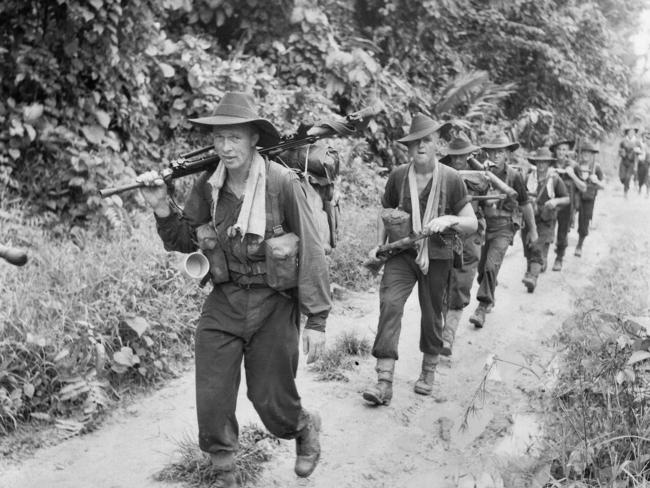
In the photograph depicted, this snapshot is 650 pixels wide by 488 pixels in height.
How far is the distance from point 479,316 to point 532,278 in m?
2.20

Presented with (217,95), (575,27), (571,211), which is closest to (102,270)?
(217,95)

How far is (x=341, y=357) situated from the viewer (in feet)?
19.7

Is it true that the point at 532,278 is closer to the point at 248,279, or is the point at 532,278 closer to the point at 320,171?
the point at 320,171

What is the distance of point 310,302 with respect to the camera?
11.9 feet

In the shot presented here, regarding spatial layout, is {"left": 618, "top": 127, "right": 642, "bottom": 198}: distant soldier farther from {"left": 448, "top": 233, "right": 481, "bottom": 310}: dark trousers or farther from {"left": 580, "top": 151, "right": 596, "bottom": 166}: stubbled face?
{"left": 448, "top": 233, "right": 481, "bottom": 310}: dark trousers

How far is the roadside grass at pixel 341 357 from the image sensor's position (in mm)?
5676

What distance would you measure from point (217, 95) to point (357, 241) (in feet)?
10.1

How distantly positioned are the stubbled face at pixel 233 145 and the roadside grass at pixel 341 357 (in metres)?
2.53

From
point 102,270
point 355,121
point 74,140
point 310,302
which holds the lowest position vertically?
point 102,270

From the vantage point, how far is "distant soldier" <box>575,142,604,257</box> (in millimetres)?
11227

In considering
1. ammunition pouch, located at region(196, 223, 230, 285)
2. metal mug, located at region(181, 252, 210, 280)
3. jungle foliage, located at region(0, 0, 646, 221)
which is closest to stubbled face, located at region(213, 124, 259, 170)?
ammunition pouch, located at region(196, 223, 230, 285)

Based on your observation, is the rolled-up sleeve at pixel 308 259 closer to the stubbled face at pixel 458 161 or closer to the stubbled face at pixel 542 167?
the stubbled face at pixel 458 161

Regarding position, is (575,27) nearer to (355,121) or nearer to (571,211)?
(571,211)

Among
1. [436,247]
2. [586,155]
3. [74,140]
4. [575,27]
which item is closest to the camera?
[436,247]
